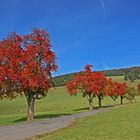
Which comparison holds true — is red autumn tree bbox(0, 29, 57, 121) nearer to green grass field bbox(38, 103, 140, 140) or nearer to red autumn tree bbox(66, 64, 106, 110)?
green grass field bbox(38, 103, 140, 140)

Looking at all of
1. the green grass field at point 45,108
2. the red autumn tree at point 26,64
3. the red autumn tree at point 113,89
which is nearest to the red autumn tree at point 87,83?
the green grass field at point 45,108

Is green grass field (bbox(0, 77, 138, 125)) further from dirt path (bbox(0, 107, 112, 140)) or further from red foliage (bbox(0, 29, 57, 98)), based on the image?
dirt path (bbox(0, 107, 112, 140))

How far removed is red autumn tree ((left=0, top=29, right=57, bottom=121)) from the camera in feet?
170

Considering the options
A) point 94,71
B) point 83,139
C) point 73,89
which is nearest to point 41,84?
point 83,139

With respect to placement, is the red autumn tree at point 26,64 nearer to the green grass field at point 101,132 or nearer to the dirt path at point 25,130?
the dirt path at point 25,130

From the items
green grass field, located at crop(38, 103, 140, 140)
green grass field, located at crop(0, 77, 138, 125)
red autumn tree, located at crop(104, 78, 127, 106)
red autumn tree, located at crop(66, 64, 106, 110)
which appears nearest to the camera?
green grass field, located at crop(38, 103, 140, 140)

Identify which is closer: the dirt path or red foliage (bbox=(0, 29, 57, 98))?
the dirt path

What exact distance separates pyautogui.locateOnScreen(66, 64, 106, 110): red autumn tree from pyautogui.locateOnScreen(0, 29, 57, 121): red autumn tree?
164 feet

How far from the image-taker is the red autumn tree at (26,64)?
170ft

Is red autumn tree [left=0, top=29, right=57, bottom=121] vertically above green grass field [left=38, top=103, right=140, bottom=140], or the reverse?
red autumn tree [left=0, top=29, right=57, bottom=121]

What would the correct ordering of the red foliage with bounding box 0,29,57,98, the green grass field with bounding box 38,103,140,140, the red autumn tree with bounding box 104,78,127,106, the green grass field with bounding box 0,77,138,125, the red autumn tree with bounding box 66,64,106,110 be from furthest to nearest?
the red autumn tree with bounding box 104,78,127,106 → the red autumn tree with bounding box 66,64,106,110 → the green grass field with bounding box 0,77,138,125 → the red foliage with bounding box 0,29,57,98 → the green grass field with bounding box 38,103,140,140

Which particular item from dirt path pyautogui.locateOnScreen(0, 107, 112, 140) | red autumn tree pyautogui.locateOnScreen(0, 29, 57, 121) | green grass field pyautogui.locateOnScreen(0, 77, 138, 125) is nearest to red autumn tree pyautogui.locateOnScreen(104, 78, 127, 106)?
green grass field pyautogui.locateOnScreen(0, 77, 138, 125)

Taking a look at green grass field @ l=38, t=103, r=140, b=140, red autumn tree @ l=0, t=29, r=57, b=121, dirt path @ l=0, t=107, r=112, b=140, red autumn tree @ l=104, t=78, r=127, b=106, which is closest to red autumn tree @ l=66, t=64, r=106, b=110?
red autumn tree @ l=104, t=78, r=127, b=106

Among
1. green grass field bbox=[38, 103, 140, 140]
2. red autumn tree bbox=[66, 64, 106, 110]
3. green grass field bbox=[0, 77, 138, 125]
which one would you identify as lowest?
green grass field bbox=[38, 103, 140, 140]
